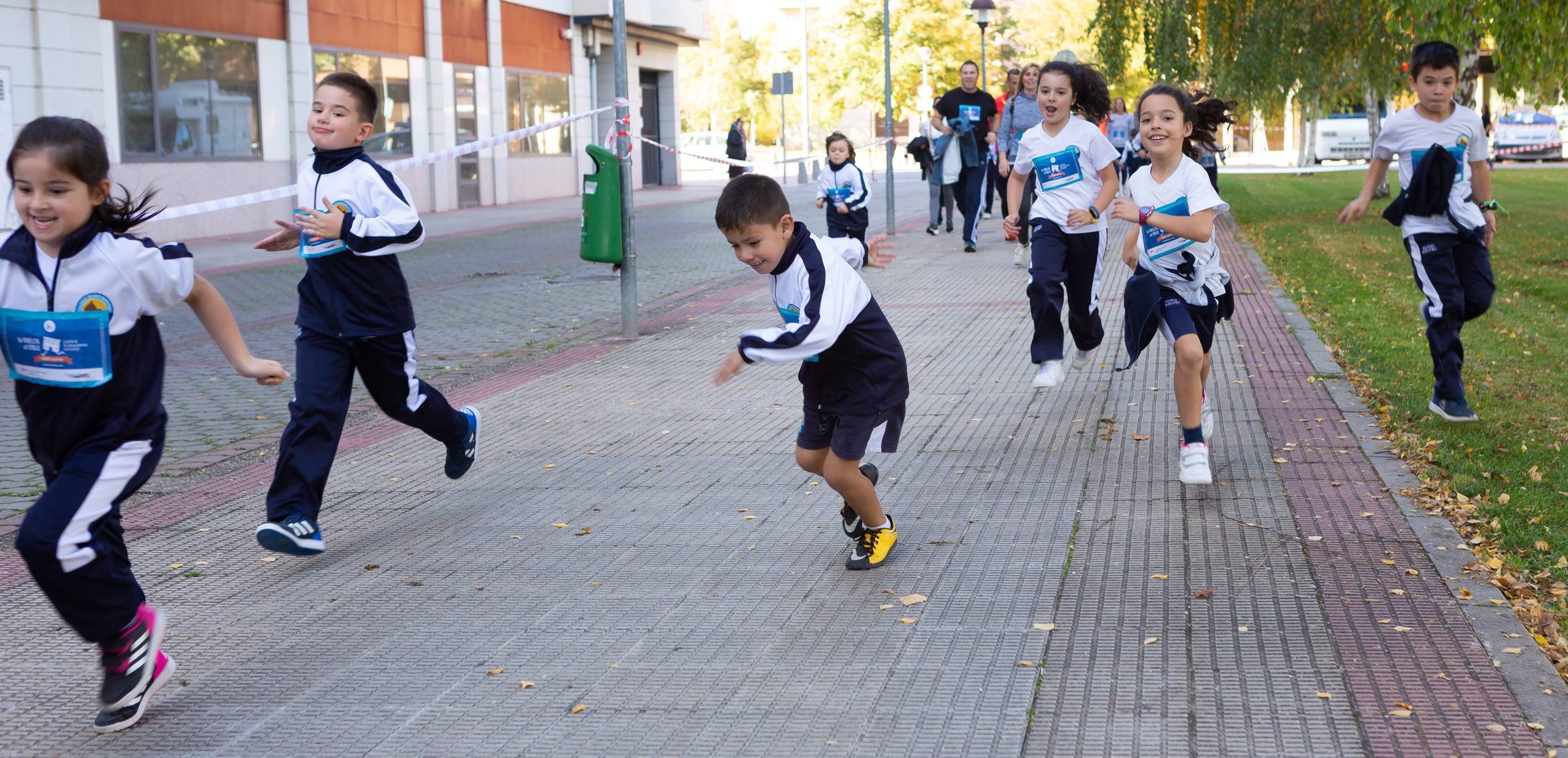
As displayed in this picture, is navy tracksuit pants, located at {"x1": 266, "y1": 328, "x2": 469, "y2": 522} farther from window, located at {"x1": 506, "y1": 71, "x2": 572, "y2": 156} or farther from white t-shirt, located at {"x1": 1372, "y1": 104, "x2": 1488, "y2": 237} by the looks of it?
window, located at {"x1": 506, "y1": 71, "x2": 572, "y2": 156}

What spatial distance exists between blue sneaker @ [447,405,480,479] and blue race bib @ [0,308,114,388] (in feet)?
7.81

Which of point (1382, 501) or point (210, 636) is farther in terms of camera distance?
point (1382, 501)

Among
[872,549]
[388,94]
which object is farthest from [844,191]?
[388,94]

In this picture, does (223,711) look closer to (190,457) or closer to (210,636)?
(210,636)

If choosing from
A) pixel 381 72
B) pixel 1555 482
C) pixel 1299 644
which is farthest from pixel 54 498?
pixel 381 72

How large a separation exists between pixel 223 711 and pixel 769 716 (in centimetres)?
138

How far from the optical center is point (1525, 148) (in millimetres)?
43812

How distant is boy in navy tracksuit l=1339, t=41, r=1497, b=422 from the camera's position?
6957mm

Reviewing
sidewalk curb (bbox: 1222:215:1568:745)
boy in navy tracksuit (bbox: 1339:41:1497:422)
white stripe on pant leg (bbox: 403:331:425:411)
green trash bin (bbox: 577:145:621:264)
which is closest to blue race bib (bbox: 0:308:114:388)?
white stripe on pant leg (bbox: 403:331:425:411)

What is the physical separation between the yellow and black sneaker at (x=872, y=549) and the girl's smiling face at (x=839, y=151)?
858cm

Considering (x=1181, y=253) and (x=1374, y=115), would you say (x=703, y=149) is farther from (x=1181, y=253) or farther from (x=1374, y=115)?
(x=1181, y=253)

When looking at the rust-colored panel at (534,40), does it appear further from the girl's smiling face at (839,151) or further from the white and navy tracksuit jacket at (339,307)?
the white and navy tracksuit jacket at (339,307)

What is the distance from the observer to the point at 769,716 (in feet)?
12.1

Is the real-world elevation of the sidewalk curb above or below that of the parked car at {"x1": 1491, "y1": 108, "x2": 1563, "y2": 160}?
below
